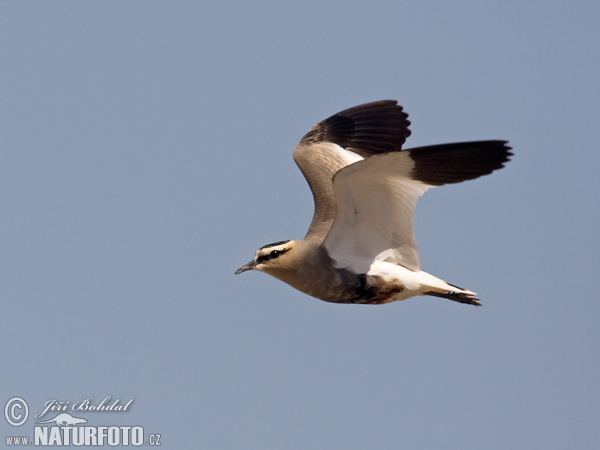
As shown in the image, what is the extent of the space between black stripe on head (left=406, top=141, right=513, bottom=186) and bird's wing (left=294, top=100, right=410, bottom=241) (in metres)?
2.63

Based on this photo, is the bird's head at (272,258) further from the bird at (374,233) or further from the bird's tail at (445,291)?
the bird's tail at (445,291)

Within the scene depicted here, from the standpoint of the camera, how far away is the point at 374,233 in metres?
11.7

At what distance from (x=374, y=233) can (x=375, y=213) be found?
329 millimetres

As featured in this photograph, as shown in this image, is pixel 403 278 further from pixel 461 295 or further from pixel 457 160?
pixel 457 160

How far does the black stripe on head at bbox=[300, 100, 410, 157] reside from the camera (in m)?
14.3

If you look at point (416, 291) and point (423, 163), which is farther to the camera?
point (416, 291)

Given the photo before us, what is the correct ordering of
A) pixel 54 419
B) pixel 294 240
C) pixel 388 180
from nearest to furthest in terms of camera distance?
1. pixel 388 180
2. pixel 294 240
3. pixel 54 419

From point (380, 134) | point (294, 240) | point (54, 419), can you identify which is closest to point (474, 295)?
point (294, 240)

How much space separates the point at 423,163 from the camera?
422 inches

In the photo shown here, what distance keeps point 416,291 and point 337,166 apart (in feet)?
8.94

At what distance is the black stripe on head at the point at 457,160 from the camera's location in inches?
404

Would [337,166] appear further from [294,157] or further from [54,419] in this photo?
[54,419]


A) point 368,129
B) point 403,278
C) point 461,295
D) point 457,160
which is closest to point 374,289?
point 403,278

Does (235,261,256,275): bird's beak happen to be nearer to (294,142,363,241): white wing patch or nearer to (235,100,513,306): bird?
(235,100,513,306): bird
